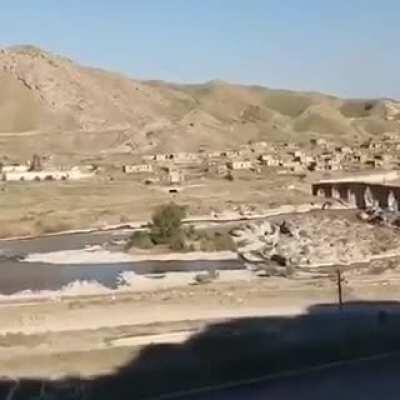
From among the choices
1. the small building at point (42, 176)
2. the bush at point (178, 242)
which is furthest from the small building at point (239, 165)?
the bush at point (178, 242)

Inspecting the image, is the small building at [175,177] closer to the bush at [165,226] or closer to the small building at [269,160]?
the small building at [269,160]

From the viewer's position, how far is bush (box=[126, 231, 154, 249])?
154ft

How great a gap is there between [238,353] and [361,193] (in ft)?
154

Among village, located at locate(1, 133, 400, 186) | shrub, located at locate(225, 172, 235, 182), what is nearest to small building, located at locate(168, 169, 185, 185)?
village, located at locate(1, 133, 400, 186)

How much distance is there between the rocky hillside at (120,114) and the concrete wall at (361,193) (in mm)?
36211

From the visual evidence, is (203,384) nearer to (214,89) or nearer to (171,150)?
(171,150)

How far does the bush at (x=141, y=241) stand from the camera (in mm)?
46997

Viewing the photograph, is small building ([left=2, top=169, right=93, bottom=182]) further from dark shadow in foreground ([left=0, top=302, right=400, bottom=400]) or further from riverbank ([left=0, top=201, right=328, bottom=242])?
dark shadow in foreground ([left=0, top=302, right=400, bottom=400])

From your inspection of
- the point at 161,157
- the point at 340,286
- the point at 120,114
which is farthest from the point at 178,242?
the point at 120,114

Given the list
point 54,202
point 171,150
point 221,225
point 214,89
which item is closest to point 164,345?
point 221,225

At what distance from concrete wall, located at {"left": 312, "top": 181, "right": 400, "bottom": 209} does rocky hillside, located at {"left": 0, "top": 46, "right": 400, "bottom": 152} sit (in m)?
36.2

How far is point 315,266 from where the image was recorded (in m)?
39.5

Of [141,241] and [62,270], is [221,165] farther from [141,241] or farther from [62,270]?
[62,270]

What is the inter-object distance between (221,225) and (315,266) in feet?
57.2
